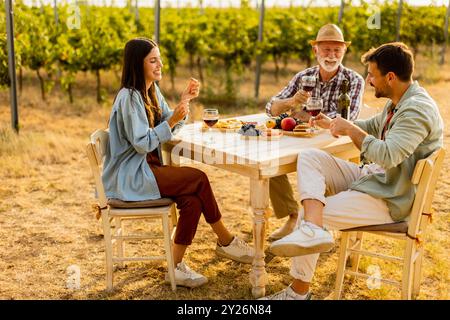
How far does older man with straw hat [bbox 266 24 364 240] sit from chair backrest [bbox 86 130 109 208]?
1147 mm

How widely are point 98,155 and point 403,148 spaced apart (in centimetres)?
143

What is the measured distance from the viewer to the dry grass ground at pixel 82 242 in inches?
122

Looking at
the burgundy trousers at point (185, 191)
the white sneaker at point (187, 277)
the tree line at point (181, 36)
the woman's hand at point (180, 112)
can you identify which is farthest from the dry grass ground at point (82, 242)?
the tree line at point (181, 36)

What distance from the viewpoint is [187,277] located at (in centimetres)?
310

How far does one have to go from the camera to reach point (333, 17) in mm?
12148

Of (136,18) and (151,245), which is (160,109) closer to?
(151,245)

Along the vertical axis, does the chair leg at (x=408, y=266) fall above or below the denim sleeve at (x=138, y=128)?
below

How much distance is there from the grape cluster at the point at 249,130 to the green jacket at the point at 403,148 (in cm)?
61

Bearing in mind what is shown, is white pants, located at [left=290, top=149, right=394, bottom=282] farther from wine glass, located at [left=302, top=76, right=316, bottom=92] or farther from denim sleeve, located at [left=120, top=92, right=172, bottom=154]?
denim sleeve, located at [left=120, top=92, right=172, bottom=154]

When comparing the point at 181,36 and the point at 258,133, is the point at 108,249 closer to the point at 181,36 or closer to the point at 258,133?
the point at 258,133

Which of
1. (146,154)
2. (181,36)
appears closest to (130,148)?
(146,154)

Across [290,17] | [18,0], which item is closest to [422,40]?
[290,17]

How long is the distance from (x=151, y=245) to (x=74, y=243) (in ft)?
1.68

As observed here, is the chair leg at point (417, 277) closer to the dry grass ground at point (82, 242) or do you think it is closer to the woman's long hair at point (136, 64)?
the dry grass ground at point (82, 242)
